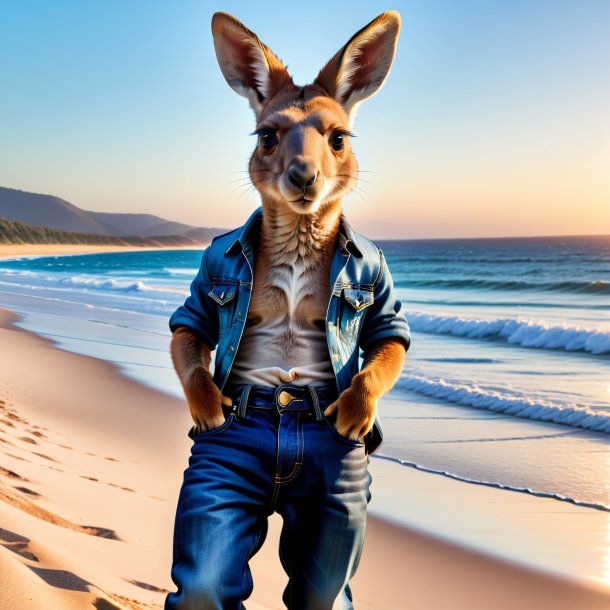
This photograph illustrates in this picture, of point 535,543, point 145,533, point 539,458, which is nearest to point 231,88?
point 145,533

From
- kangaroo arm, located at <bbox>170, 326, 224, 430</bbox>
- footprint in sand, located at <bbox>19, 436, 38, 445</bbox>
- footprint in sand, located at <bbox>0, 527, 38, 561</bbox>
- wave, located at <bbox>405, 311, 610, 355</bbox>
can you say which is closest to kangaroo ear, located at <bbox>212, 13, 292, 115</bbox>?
kangaroo arm, located at <bbox>170, 326, 224, 430</bbox>

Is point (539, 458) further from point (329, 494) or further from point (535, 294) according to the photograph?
point (535, 294)

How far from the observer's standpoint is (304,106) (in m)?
2.33

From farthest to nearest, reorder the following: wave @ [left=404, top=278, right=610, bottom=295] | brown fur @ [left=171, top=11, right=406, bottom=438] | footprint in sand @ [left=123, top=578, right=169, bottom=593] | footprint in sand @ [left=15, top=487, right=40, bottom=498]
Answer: wave @ [left=404, top=278, right=610, bottom=295]
footprint in sand @ [left=15, top=487, right=40, bottom=498]
footprint in sand @ [left=123, top=578, right=169, bottom=593]
brown fur @ [left=171, top=11, right=406, bottom=438]

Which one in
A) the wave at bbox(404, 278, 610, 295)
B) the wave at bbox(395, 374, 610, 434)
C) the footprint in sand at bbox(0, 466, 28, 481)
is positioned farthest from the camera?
the wave at bbox(404, 278, 610, 295)

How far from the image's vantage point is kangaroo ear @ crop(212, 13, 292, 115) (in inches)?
92.8

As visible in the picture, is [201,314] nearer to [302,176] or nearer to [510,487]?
[302,176]

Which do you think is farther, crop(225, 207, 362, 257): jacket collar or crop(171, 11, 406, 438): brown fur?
crop(225, 207, 362, 257): jacket collar

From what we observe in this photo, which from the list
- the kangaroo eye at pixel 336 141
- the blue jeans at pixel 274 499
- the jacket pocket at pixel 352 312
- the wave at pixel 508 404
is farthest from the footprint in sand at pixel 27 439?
the wave at pixel 508 404

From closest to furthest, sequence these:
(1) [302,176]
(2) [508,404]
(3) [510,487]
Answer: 1. (1) [302,176]
2. (3) [510,487]
3. (2) [508,404]

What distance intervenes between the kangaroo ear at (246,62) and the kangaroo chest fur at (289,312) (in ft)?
1.57

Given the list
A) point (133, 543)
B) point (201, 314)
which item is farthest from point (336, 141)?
point (133, 543)

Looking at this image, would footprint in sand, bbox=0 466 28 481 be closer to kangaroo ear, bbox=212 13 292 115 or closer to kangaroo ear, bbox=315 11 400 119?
kangaroo ear, bbox=212 13 292 115

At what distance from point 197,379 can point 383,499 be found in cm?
326
